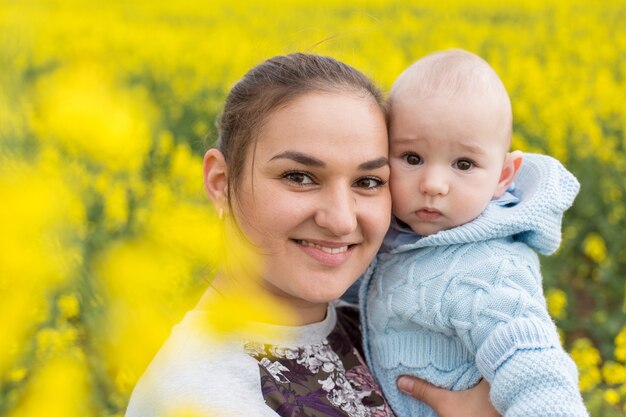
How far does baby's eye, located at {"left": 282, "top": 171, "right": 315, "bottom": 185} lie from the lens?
144 centimetres

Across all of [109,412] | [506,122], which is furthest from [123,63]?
[506,122]

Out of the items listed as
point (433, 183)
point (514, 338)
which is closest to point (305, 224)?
point (433, 183)

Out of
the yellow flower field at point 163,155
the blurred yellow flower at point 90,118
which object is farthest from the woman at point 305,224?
the blurred yellow flower at point 90,118

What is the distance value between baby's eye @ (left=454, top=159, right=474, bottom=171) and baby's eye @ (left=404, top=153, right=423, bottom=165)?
0.24 feet

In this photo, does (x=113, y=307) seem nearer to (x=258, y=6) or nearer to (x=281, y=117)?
(x=281, y=117)

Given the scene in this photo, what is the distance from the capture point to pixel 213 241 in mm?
810

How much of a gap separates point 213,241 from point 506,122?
97cm

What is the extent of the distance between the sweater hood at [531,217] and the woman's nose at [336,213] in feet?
0.67

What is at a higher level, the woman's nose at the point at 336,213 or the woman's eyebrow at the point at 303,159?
the woman's eyebrow at the point at 303,159

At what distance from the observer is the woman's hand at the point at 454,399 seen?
1.50 meters

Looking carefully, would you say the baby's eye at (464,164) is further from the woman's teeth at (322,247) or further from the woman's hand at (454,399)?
the woman's hand at (454,399)

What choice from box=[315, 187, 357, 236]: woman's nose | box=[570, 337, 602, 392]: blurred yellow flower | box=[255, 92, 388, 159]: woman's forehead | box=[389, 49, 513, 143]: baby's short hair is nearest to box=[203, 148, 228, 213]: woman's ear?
box=[255, 92, 388, 159]: woman's forehead

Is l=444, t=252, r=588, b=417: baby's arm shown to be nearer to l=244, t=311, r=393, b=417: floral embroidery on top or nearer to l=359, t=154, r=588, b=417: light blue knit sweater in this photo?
l=359, t=154, r=588, b=417: light blue knit sweater

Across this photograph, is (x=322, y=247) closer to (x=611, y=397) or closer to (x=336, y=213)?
(x=336, y=213)
